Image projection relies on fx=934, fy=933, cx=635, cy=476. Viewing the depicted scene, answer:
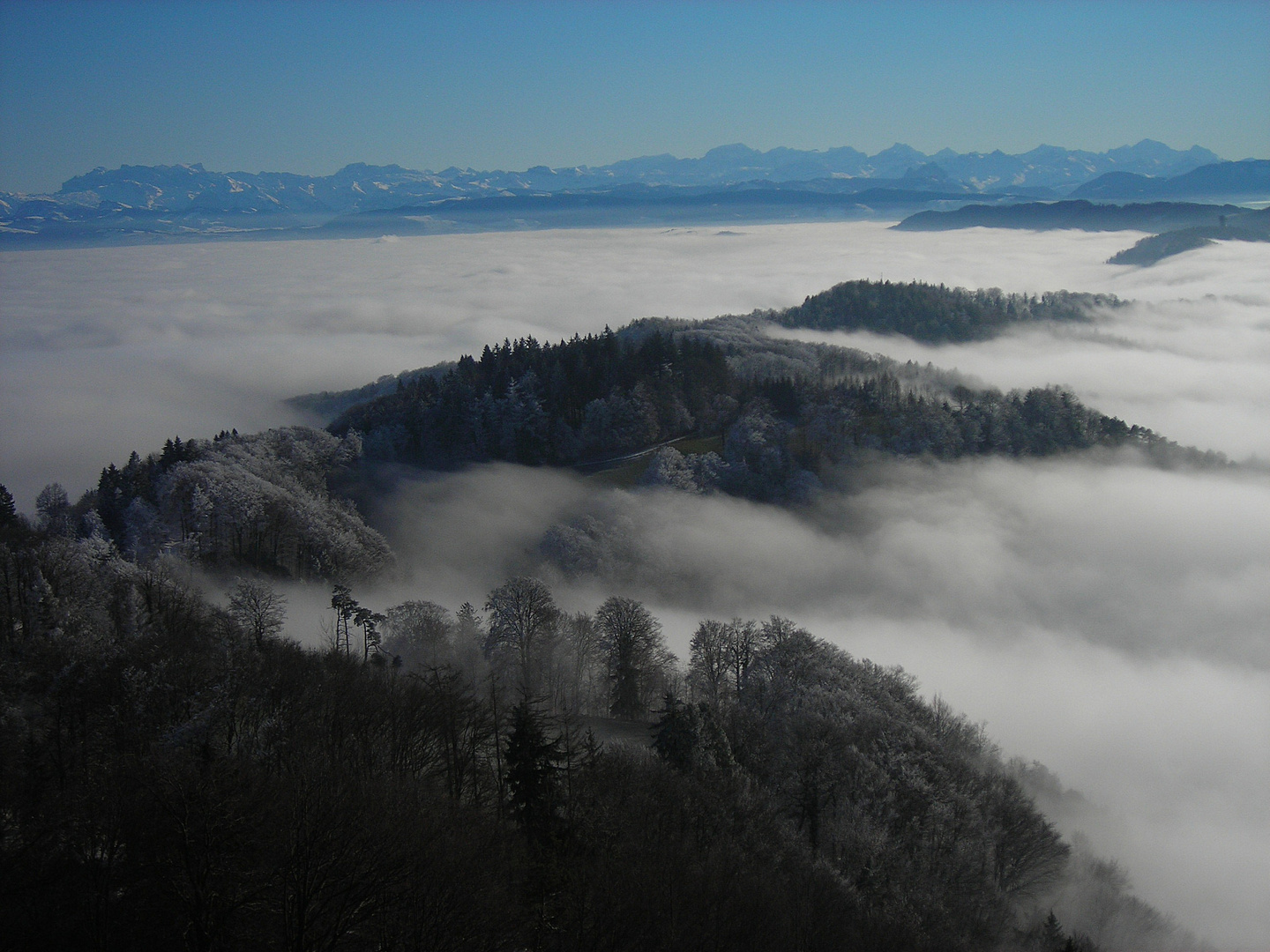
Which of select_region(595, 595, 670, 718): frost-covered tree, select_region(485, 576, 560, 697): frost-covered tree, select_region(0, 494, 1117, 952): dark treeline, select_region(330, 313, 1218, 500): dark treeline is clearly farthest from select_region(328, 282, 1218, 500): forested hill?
select_region(0, 494, 1117, 952): dark treeline

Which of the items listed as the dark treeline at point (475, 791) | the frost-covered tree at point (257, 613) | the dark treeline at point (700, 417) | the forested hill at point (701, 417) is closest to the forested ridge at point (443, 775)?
the dark treeline at point (475, 791)

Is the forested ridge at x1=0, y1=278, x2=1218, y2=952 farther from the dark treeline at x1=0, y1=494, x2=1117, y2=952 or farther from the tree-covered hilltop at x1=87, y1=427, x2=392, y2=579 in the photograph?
the tree-covered hilltop at x1=87, y1=427, x2=392, y2=579

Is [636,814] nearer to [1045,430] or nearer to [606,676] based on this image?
[606,676]

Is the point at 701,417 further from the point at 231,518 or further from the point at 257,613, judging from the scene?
the point at 257,613

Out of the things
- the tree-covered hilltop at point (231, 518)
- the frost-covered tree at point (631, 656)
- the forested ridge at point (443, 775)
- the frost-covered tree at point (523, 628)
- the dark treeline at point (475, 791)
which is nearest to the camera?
the dark treeline at point (475, 791)

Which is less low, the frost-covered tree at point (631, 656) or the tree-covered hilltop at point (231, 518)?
the tree-covered hilltop at point (231, 518)

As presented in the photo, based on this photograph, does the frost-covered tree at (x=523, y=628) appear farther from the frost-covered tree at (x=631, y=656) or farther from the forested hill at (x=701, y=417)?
the forested hill at (x=701, y=417)
